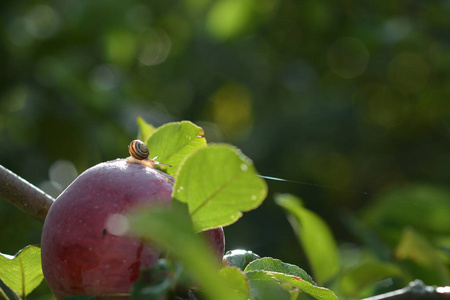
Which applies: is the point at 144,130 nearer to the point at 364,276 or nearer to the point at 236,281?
the point at 236,281

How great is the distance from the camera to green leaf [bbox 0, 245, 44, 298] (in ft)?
1.61

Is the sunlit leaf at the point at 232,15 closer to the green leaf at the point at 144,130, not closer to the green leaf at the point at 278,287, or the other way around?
the green leaf at the point at 144,130

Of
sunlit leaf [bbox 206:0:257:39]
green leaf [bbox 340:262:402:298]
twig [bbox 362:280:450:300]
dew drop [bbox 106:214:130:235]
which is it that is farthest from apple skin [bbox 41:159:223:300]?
sunlit leaf [bbox 206:0:257:39]

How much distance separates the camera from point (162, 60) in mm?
2986

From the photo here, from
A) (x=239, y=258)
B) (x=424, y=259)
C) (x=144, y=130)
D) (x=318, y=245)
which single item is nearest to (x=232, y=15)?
(x=318, y=245)

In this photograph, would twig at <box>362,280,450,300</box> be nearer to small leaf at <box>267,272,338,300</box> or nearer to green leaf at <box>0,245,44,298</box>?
small leaf at <box>267,272,338,300</box>

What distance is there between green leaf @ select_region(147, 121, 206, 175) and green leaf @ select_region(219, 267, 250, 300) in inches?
5.7

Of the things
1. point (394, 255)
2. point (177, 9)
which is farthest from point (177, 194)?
point (177, 9)

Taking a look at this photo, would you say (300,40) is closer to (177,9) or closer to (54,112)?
(177,9)

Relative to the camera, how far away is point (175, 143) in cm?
51

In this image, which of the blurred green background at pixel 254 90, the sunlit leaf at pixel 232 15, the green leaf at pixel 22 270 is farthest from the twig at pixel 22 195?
the sunlit leaf at pixel 232 15

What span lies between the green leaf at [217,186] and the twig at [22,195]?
A: 0.74ft

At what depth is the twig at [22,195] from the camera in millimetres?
546

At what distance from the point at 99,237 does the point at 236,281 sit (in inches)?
3.8
